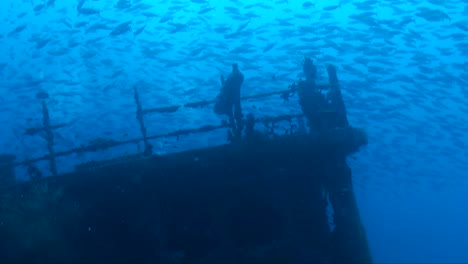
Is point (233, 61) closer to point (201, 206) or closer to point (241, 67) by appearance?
point (241, 67)

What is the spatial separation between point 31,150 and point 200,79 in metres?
15.0

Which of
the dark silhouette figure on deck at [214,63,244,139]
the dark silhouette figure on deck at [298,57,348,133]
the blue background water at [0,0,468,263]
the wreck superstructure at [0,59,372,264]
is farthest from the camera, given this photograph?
the blue background water at [0,0,468,263]

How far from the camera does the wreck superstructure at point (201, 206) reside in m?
6.52

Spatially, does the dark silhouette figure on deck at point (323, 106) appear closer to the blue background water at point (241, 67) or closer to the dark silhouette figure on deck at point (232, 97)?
the dark silhouette figure on deck at point (232, 97)

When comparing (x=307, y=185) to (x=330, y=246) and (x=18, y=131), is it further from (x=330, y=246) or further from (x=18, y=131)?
(x=18, y=131)

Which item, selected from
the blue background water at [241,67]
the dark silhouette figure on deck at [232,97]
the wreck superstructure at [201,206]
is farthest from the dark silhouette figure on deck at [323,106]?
the blue background water at [241,67]

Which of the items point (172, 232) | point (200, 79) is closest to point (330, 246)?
point (172, 232)

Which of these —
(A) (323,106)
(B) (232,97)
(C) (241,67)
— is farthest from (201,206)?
(C) (241,67)

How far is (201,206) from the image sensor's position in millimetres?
6715

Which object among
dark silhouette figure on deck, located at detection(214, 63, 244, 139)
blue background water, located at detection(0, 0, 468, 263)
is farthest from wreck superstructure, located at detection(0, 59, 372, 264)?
blue background water, located at detection(0, 0, 468, 263)

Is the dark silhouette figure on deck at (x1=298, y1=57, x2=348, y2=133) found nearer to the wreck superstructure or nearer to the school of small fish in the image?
the wreck superstructure

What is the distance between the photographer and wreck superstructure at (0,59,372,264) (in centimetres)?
652

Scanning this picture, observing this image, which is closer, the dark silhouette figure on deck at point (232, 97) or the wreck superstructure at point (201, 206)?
the wreck superstructure at point (201, 206)

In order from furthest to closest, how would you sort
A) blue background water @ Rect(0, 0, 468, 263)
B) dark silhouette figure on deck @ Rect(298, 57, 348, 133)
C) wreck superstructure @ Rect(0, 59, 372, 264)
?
blue background water @ Rect(0, 0, 468, 263)
dark silhouette figure on deck @ Rect(298, 57, 348, 133)
wreck superstructure @ Rect(0, 59, 372, 264)
